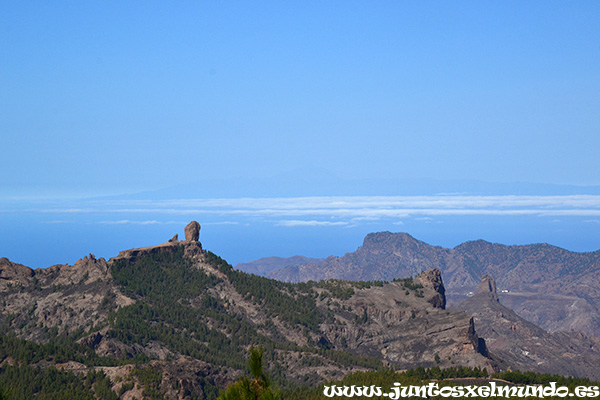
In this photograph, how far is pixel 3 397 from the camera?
9375cm

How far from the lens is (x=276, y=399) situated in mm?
99000

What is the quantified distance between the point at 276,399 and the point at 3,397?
29.9m

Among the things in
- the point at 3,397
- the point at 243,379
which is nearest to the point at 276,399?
the point at 243,379

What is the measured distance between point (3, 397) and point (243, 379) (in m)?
26.6

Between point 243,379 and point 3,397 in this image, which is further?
point 243,379

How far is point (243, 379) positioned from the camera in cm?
10138

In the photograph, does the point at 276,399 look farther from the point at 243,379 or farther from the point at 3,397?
the point at 3,397

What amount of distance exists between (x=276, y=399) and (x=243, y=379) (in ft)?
16.2
